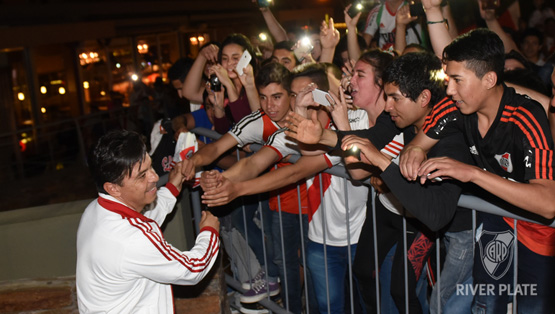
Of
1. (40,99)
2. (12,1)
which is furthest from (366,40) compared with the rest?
(12,1)

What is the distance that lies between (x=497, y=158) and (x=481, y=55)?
524 millimetres

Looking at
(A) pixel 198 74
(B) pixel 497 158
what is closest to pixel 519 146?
(B) pixel 497 158

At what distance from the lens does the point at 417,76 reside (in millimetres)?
3111

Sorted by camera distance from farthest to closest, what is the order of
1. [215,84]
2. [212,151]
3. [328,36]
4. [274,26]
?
[274,26], [328,36], [215,84], [212,151]

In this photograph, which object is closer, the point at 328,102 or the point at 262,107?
the point at 328,102

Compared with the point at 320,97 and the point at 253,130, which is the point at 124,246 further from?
the point at 253,130

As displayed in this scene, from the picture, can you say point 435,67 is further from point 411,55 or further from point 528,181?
point 528,181

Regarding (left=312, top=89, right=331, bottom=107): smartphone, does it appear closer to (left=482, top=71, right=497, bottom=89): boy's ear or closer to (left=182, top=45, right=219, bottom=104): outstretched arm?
(left=482, top=71, right=497, bottom=89): boy's ear

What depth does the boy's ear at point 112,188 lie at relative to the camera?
2.82 meters

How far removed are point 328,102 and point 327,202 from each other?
687 millimetres

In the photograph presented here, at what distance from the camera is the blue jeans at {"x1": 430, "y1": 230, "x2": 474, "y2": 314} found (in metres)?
2.85

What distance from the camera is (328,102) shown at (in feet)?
11.0

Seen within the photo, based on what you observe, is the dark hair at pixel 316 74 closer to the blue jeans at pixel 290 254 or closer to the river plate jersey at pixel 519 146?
the blue jeans at pixel 290 254

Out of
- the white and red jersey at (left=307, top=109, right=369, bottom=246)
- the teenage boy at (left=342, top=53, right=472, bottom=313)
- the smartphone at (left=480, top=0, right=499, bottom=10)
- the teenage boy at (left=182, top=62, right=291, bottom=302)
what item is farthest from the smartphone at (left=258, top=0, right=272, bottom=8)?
the teenage boy at (left=342, top=53, right=472, bottom=313)
